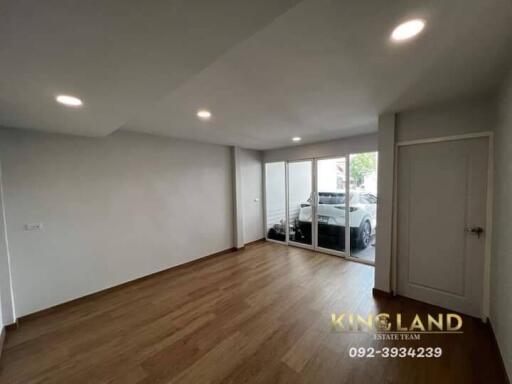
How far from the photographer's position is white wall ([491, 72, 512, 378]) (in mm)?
1567

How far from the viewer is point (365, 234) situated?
426cm

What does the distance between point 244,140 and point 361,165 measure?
89.9 inches

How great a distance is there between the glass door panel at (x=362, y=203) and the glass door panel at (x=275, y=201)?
5.55 ft

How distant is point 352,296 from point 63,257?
3845mm

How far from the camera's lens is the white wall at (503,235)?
1.57 meters

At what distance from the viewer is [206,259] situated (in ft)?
14.1

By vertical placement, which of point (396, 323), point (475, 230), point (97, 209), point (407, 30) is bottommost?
point (396, 323)

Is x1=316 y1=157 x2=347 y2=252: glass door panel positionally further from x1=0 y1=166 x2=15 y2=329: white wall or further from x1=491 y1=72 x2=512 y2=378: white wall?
x1=0 y1=166 x2=15 y2=329: white wall

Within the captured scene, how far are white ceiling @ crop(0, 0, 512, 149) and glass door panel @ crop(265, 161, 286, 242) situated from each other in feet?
9.77

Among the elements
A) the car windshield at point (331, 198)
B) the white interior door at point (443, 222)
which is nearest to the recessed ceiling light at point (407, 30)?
the white interior door at point (443, 222)

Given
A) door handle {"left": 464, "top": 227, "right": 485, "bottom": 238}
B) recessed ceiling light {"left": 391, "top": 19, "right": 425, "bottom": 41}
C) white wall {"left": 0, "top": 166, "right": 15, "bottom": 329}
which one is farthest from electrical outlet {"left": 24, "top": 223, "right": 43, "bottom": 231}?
door handle {"left": 464, "top": 227, "right": 485, "bottom": 238}

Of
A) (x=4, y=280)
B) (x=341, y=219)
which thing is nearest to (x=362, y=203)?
(x=341, y=219)

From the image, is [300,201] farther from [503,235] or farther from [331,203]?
[503,235]

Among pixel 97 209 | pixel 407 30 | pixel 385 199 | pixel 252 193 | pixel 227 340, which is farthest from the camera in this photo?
pixel 252 193
